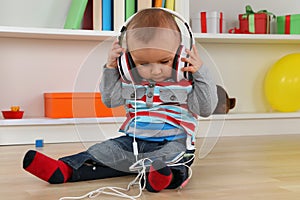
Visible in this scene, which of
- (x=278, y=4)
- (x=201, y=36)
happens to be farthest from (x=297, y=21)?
(x=201, y=36)

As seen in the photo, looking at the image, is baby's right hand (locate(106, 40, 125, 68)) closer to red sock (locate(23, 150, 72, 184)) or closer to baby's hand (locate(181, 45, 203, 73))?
baby's hand (locate(181, 45, 203, 73))

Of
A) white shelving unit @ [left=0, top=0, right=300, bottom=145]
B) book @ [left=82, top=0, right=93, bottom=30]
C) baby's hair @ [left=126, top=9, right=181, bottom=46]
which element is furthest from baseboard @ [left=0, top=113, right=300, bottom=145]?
book @ [left=82, top=0, right=93, bottom=30]

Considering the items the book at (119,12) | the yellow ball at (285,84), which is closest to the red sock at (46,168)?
the book at (119,12)

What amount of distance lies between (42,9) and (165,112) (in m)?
1.26

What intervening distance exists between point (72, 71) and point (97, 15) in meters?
0.29

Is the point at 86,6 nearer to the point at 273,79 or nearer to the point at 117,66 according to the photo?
the point at 273,79

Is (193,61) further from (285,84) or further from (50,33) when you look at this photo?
(285,84)

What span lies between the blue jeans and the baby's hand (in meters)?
0.18

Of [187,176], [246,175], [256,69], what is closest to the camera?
[187,176]

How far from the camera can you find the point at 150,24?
117 cm

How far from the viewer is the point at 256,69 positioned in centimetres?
268

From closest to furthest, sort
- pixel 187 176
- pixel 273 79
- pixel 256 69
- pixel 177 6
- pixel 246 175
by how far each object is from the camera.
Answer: pixel 187 176, pixel 246 175, pixel 177 6, pixel 273 79, pixel 256 69

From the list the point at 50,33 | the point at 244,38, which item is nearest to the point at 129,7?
the point at 50,33

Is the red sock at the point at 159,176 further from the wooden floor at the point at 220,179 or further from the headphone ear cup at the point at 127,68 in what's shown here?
the headphone ear cup at the point at 127,68
